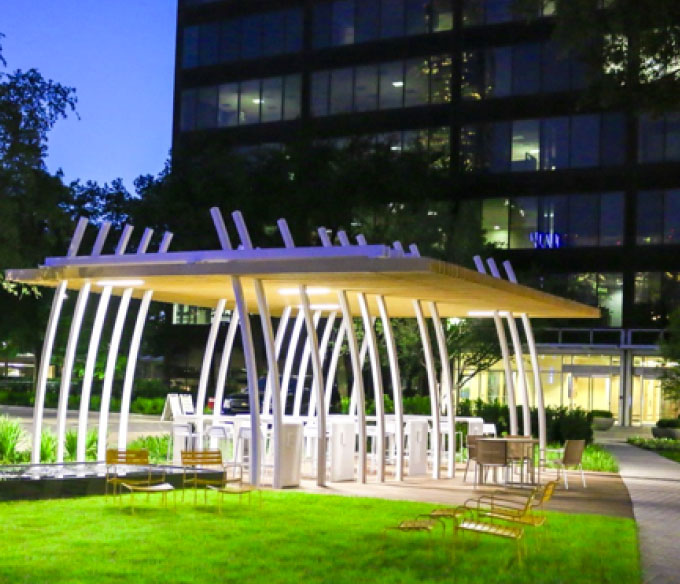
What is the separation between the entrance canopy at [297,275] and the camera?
1644cm

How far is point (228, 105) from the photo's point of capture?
63062 mm

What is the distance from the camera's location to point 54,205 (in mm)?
26859

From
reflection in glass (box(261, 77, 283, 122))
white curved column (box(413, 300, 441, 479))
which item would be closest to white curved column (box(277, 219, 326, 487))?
white curved column (box(413, 300, 441, 479))

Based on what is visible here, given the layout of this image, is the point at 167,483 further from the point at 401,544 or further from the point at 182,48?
the point at 182,48

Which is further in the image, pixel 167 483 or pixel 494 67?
pixel 494 67

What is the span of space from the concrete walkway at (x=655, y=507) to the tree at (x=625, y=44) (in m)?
6.32

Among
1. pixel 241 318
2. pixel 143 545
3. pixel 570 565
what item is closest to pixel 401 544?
pixel 570 565

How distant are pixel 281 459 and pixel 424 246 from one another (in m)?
24.3

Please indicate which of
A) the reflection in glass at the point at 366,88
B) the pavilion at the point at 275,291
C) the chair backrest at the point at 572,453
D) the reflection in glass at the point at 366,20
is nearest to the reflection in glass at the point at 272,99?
the reflection in glass at the point at 366,88

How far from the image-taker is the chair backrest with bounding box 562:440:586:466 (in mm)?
20656

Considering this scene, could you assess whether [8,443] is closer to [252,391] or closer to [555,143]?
[252,391]

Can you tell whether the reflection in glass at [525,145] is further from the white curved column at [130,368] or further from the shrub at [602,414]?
the white curved column at [130,368]

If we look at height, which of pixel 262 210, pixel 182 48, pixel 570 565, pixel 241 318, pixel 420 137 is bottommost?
pixel 570 565

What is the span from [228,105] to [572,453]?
148 feet
